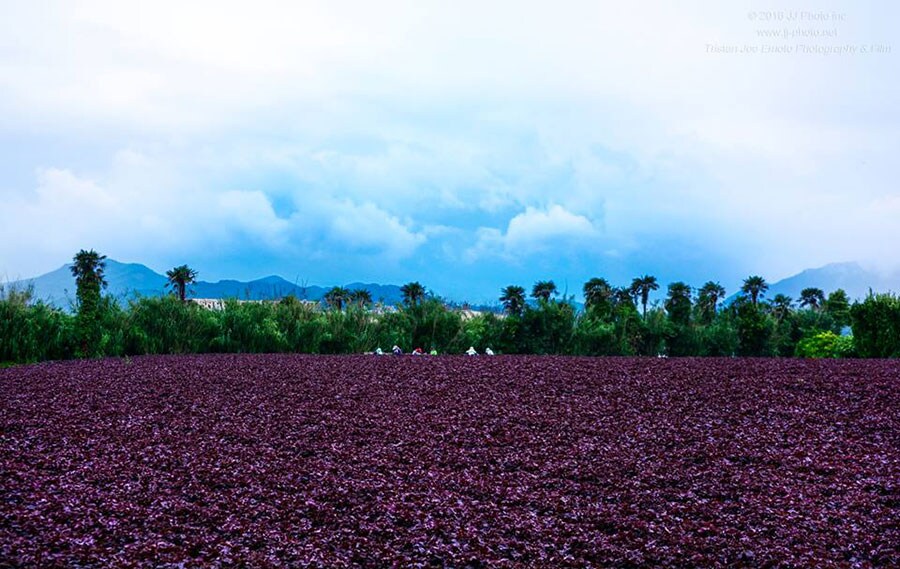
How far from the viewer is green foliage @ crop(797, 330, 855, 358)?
46.6 ft

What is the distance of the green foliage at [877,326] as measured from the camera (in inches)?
503

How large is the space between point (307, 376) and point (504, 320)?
6449mm

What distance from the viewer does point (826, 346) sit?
15062 mm

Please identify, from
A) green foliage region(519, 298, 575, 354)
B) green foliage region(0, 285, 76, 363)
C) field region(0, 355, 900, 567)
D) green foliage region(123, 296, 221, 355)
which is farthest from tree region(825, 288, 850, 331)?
green foliage region(0, 285, 76, 363)

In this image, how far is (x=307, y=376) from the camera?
28.3ft

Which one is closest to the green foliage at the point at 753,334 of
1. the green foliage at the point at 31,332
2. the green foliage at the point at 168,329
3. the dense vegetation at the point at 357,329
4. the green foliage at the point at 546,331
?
the dense vegetation at the point at 357,329

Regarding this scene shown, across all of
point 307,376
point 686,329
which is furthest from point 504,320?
point 307,376

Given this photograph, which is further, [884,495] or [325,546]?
[884,495]

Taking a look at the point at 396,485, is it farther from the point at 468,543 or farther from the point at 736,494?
the point at 736,494

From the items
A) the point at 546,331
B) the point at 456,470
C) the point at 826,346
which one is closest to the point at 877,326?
the point at 826,346

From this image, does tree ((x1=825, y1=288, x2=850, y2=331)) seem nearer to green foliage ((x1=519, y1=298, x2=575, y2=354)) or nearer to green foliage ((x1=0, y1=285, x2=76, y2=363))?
green foliage ((x1=519, y1=298, x2=575, y2=354))

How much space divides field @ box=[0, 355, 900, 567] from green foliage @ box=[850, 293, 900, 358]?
17.0 feet

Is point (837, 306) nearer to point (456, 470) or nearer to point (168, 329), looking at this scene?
point (168, 329)

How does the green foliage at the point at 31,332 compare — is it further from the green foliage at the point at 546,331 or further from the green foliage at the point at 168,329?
the green foliage at the point at 546,331
